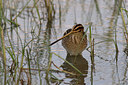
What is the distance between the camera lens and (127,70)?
19.0 feet

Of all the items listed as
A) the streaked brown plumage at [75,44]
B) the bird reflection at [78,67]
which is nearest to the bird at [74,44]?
the streaked brown plumage at [75,44]

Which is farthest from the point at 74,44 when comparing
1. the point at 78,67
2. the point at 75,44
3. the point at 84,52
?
the point at 78,67

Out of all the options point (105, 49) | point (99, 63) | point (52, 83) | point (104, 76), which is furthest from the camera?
point (105, 49)

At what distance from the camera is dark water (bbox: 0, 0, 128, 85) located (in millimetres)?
5410

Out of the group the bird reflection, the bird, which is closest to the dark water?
the bird reflection

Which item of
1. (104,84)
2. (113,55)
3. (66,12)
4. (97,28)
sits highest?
(66,12)

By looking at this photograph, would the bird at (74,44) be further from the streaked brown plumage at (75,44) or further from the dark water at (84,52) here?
the dark water at (84,52)

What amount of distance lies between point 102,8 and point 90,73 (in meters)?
5.37

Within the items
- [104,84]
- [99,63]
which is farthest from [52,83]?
[99,63]

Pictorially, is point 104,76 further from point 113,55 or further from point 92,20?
point 92,20

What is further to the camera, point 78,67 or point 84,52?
point 84,52

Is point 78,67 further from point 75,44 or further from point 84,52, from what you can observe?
point 84,52

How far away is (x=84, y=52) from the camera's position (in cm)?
711

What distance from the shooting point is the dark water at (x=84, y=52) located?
541 cm
